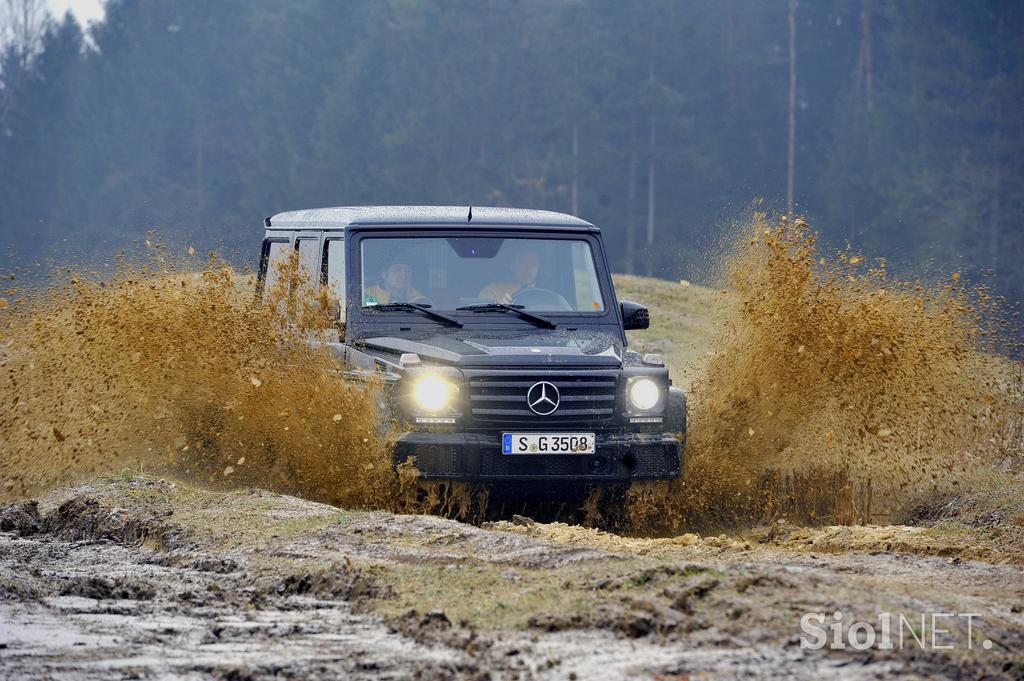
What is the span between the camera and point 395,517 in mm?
7324

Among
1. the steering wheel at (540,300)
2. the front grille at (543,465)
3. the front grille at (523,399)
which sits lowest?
the front grille at (543,465)

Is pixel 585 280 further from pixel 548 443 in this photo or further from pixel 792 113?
pixel 792 113

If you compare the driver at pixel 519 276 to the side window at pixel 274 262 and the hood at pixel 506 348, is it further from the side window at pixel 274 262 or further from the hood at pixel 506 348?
the side window at pixel 274 262

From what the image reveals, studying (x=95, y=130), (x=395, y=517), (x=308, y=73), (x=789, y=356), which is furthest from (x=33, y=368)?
(x=95, y=130)

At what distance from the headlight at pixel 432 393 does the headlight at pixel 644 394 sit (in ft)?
3.52

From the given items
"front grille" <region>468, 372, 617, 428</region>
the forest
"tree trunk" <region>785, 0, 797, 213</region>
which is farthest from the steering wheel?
"tree trunk" <region>785, 0, 797, 213</region>

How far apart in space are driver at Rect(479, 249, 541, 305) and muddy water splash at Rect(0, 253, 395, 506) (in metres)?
1.12

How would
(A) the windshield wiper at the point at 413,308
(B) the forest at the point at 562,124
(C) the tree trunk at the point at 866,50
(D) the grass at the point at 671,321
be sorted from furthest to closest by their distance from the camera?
(C) the tree trunk at the point at 866,50 < (B) the forest at the point at 562,124 < (D) the grass at the point at 671,321 < (A) the windshield wiper at the point at 413,308

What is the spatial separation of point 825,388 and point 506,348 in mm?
2740

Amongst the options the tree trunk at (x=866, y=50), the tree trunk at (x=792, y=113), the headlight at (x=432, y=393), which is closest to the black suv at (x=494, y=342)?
the headlight at (x=432, y=393)

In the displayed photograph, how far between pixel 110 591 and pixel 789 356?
17.2 feet

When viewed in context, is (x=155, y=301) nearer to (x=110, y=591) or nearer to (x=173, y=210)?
(x=110, y=591)

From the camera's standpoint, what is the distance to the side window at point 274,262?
9.32 m

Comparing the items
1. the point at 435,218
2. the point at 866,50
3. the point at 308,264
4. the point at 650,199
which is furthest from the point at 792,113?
the point at 435,218
